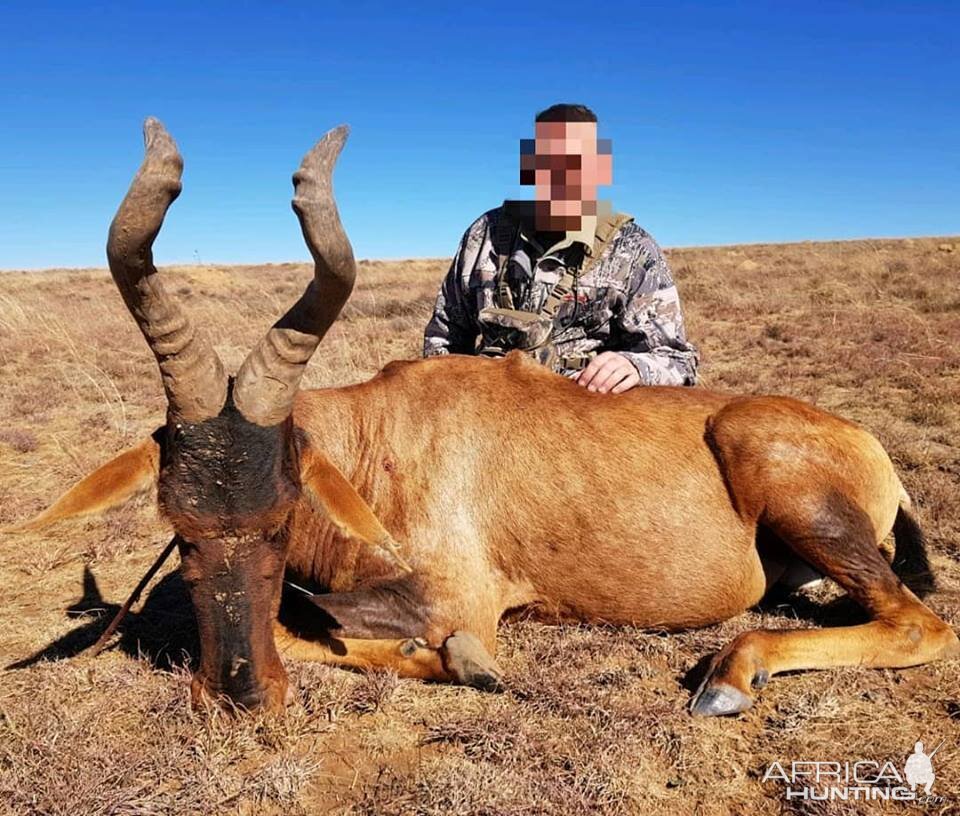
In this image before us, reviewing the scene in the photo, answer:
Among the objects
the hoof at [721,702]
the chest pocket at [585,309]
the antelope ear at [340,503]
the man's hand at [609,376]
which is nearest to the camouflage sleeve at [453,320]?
the chest pocket at [585,309]

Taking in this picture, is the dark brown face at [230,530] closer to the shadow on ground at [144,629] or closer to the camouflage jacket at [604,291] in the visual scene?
the shadow on ground at [144,629]

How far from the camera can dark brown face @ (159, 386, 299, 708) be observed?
10.6ft

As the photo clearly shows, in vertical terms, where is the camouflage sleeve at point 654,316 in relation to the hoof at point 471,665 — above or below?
above

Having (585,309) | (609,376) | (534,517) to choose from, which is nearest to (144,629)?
(534,517)

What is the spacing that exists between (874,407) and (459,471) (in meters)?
7.13

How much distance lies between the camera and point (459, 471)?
14.3ft

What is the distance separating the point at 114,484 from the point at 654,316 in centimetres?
406

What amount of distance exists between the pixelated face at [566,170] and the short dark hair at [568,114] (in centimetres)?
4

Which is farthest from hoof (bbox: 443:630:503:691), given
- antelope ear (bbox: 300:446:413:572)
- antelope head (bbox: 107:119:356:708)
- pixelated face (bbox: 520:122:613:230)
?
pixelated face (bbox: 520:122:613:230)

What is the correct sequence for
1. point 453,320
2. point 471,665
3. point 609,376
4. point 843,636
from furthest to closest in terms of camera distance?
point 453,320, point 609,376, point 843,636, point 471,665

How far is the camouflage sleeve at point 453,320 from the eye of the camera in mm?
6375

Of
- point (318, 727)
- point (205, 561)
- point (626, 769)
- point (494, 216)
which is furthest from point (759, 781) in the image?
point (494, 216)

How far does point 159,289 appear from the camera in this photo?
3064mm

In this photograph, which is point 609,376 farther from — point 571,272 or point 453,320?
point 453,320
